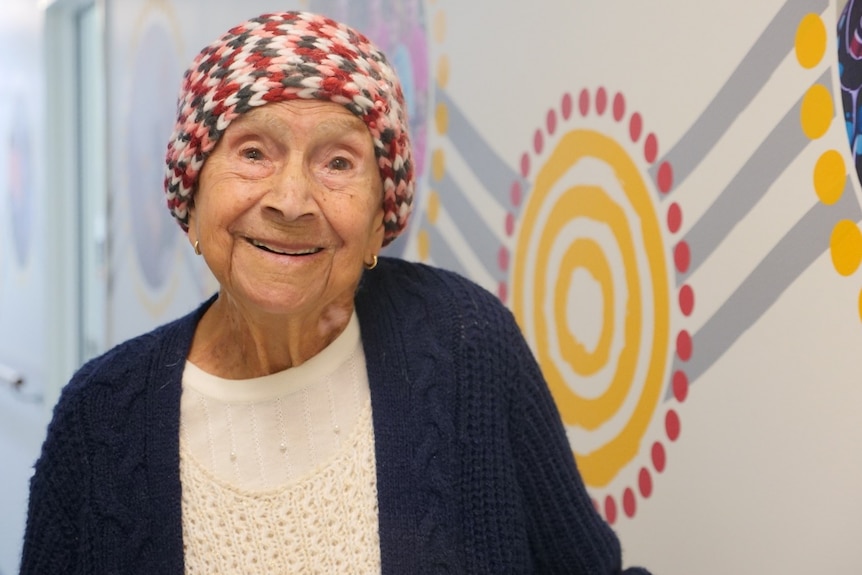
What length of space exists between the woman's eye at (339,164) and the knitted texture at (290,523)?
323mm

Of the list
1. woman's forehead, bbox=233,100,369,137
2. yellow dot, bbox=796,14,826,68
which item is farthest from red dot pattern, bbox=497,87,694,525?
woman's forehead, bbox=233,100,369,137

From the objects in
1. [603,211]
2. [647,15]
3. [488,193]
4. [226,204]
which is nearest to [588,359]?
[603,211]

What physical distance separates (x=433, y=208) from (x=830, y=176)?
0.93m

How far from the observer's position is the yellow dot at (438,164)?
6.06 ft

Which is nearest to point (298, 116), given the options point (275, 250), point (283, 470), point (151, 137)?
point (275, 250)

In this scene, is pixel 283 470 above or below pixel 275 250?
below

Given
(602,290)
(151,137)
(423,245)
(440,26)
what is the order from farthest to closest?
(151,137) → (423,245) → (440,26) → (602,290)

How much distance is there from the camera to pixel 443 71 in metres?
1.84

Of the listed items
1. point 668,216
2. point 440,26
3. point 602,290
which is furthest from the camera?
point 440,26

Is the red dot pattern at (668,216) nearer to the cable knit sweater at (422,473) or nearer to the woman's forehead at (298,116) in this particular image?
the cable knit sweater at (422,473)

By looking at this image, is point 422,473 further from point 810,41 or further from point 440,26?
point 440,26

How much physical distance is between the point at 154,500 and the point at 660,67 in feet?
2.70

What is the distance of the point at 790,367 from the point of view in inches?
43.8

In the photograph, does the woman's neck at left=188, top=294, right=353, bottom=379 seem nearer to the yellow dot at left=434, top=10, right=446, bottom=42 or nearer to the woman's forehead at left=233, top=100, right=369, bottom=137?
the woman's forehead at left=233, top=100, right=369, bottom=137
